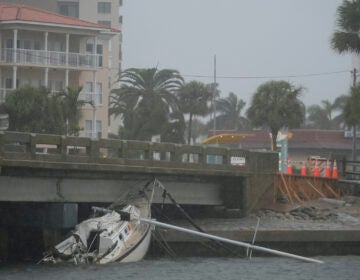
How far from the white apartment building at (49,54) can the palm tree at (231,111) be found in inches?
2635

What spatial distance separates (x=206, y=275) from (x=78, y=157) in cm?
624

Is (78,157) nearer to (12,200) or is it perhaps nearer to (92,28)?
(12,200)

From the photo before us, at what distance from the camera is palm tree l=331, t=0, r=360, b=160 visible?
4391cm

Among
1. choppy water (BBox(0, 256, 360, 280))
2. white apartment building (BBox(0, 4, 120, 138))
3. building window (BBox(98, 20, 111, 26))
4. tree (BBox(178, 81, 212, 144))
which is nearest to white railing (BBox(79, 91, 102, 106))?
white apartment building (BBox(0, 4, 120, 138))

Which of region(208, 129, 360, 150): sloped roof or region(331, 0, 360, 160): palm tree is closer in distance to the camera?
region(331, 0, 360, 160): palm tree

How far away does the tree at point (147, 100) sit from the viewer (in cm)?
8194

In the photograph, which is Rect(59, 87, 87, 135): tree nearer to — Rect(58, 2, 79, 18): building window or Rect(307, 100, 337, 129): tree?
Rect(58, 2, 79, 18): building window

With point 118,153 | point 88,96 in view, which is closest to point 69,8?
point 88,96

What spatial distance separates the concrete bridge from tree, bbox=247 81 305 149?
97.2ft

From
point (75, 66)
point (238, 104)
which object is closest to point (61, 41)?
point (75, 66)

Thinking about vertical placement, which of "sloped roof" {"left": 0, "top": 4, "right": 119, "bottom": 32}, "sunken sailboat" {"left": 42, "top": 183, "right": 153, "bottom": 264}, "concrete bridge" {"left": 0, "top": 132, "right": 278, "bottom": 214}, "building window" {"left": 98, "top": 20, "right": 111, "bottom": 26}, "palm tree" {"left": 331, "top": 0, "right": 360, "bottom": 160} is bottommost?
"sunken sailboat" {"left": 42, "top": 183, "right": 153, "bottom": 264}

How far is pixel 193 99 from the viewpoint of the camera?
89.3 m

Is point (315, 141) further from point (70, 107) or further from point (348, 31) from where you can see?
point (348, 31)

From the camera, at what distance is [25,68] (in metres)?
69.4
